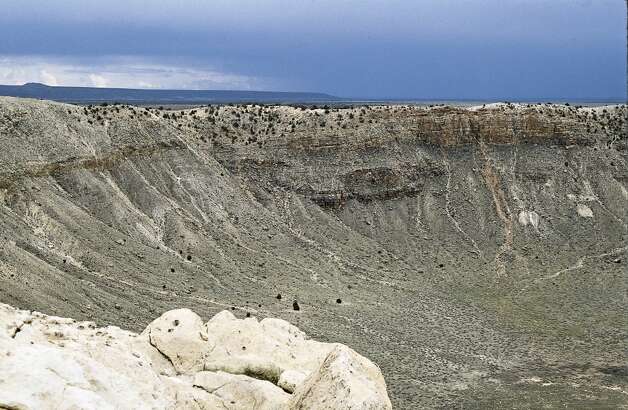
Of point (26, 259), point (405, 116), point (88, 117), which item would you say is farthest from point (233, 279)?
point (405, 116)

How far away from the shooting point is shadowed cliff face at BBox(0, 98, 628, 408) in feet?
118

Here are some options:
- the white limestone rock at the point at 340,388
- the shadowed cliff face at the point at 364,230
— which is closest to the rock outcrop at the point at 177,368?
the white limestone rock at the point at 340,388

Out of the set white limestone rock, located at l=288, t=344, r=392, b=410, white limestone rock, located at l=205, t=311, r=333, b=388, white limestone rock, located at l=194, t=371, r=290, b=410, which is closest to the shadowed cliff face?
white limestone rock, located at l=205, t=311, r=333, b=388

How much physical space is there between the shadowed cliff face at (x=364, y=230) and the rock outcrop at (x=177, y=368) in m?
11.9

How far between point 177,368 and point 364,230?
37.8m

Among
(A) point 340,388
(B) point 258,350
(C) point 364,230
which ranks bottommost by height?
(C) point 364,230

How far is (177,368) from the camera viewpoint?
19.0m

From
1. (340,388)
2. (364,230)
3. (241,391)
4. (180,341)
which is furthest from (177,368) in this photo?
(364,230)

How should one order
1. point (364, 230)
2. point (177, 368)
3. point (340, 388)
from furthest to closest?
point (364, 230)
point (177, 368)
point (340, 388)

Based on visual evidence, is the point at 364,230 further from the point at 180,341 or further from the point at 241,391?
the point at 241,391

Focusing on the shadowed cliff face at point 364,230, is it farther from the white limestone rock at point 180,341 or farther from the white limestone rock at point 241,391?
the white limestone rock at point 241,391

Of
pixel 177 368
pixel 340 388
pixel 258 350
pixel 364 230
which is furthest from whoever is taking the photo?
pixel 364 230

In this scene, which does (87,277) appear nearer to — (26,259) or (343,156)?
(26,259)

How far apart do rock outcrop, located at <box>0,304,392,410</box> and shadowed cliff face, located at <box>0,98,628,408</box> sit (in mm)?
11936
